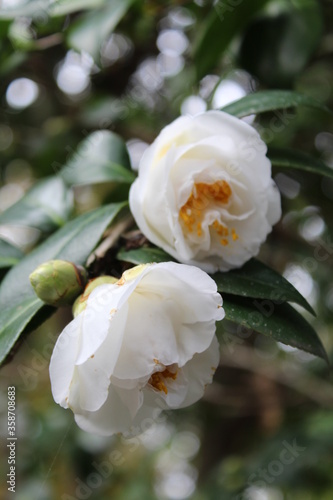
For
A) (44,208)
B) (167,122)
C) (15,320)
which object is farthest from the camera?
(167,122)

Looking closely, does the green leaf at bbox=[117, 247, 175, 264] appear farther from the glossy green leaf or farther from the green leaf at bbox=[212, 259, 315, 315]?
the glossy green leaf

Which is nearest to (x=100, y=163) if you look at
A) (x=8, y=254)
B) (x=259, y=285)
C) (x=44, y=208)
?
(x=44, y=208)

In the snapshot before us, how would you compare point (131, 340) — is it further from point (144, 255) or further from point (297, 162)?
point (297, 162)

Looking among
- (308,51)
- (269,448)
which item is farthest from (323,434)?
(308,51)

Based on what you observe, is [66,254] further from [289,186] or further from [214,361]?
[289,186]

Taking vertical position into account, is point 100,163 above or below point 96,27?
below

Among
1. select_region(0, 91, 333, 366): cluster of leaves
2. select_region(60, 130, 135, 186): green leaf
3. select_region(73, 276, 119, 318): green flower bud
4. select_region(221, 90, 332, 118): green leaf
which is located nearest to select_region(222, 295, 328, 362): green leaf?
select_region(0, 91, 333, 366): cluster of leaves
